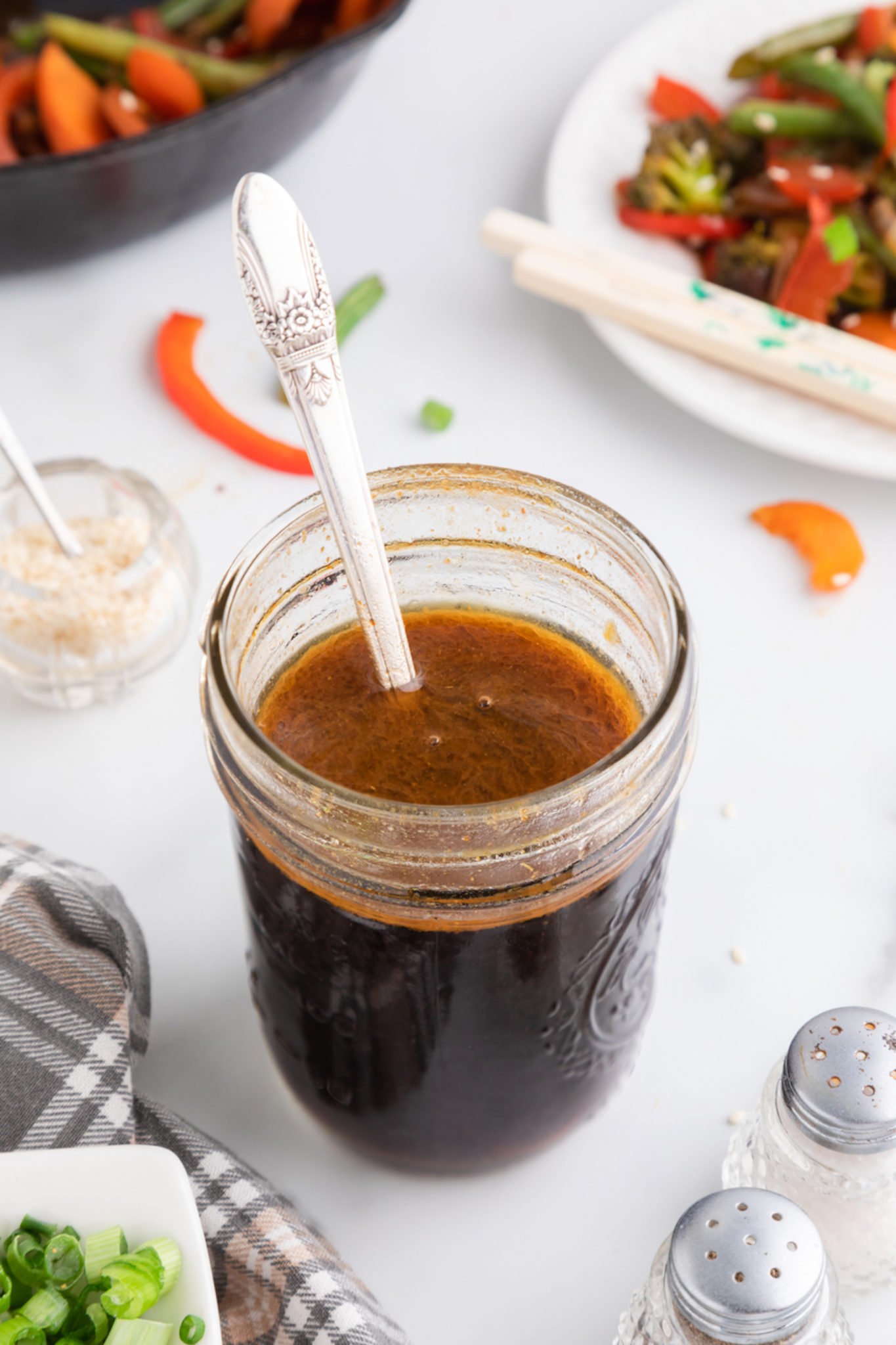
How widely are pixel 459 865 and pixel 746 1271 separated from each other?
9.8 inches

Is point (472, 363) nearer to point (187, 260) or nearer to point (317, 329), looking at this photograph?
point (187, 260)

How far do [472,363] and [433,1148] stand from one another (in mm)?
830

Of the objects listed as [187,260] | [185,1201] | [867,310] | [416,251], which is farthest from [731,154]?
[185,1201]

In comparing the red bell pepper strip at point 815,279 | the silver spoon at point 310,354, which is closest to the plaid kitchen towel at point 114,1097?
the silver spoon at point 310,354

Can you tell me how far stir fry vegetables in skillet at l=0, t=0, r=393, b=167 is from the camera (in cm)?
158

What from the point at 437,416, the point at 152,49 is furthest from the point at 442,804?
the point at 152,49

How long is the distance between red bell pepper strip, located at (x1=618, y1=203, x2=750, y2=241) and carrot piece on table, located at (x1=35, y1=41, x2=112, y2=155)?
606 millimetres

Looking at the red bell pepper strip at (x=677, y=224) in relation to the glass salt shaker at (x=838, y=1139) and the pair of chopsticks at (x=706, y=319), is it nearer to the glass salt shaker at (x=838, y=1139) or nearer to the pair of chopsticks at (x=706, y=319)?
the pair of chopsticks at (x=706, y=319)

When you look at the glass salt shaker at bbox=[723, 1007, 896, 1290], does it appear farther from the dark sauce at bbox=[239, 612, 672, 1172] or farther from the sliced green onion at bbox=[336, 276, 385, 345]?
the sliced green onion at bbox=[336, 276, 385, 345]

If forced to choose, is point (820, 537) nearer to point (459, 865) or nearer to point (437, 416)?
point (437, 416)

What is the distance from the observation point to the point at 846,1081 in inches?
30.2

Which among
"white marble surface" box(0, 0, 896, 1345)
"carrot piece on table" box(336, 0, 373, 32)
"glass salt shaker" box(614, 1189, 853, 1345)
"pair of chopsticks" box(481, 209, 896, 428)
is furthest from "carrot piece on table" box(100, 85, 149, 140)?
"glass salt shaker" box(614, 1189, 853, 1345)

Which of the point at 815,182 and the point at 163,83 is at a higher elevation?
the point at 163,83

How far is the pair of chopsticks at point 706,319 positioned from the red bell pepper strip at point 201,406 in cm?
31
